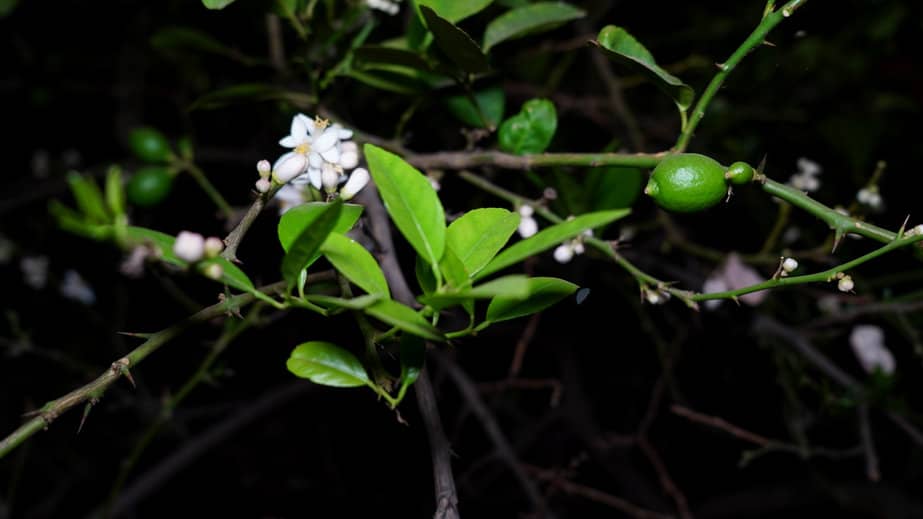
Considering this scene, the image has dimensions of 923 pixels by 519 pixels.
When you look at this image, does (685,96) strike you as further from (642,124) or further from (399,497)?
(399,497)

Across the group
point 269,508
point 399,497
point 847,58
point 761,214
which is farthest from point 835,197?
point 269,508

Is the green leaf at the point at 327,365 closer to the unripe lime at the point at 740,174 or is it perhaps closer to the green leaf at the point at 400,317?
the green leaf at the point at 400,317

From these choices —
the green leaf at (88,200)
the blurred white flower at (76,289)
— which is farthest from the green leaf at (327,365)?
the blurred white flower at (76,289)

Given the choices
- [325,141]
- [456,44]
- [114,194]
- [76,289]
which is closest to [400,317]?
[114,194]

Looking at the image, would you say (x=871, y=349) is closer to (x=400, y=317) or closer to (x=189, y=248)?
(x=400, y=317)

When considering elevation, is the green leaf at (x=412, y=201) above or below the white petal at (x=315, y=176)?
below

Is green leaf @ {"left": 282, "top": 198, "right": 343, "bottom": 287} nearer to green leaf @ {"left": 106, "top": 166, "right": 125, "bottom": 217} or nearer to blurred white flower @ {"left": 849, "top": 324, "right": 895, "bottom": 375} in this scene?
green leaf @ {"left": 106, "top": 166, "right": 125, "bottom": 217}
